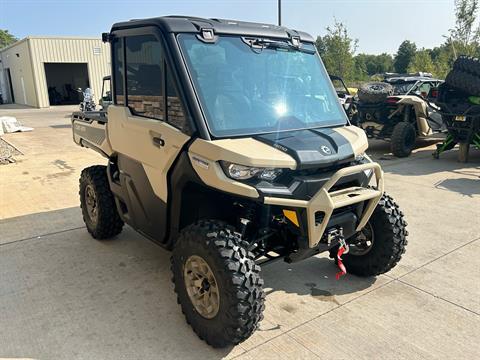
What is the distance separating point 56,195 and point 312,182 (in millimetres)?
5278

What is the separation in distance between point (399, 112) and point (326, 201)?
8150 mm

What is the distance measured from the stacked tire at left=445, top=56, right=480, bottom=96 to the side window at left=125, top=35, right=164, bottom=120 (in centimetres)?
753

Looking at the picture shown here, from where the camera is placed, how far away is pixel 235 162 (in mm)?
2691

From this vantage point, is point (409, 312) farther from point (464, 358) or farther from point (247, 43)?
point (247, 43)

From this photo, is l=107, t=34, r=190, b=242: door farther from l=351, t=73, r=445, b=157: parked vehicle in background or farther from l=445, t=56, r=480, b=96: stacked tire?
l=445, t=56, r=480, b=96: stacked tire

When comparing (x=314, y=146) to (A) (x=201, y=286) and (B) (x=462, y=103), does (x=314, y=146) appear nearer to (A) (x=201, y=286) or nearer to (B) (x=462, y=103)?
(A) (x=201, y=286)

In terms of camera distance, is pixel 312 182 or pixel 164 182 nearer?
pixel 312 182

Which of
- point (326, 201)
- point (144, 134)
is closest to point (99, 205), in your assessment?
point (144, 134)

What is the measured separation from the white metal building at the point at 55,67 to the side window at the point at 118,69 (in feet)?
82.8

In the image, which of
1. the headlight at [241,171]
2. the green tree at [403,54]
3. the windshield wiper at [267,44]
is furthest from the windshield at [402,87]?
the green tree at [403,54]

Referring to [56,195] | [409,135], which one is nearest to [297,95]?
[56,195]

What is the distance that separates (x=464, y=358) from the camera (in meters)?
2.79

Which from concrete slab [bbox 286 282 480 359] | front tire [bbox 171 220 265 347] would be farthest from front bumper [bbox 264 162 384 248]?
concrete slab [bbox 286 282 480 359]

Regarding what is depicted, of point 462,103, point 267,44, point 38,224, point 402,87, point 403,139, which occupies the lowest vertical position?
point 38,224
